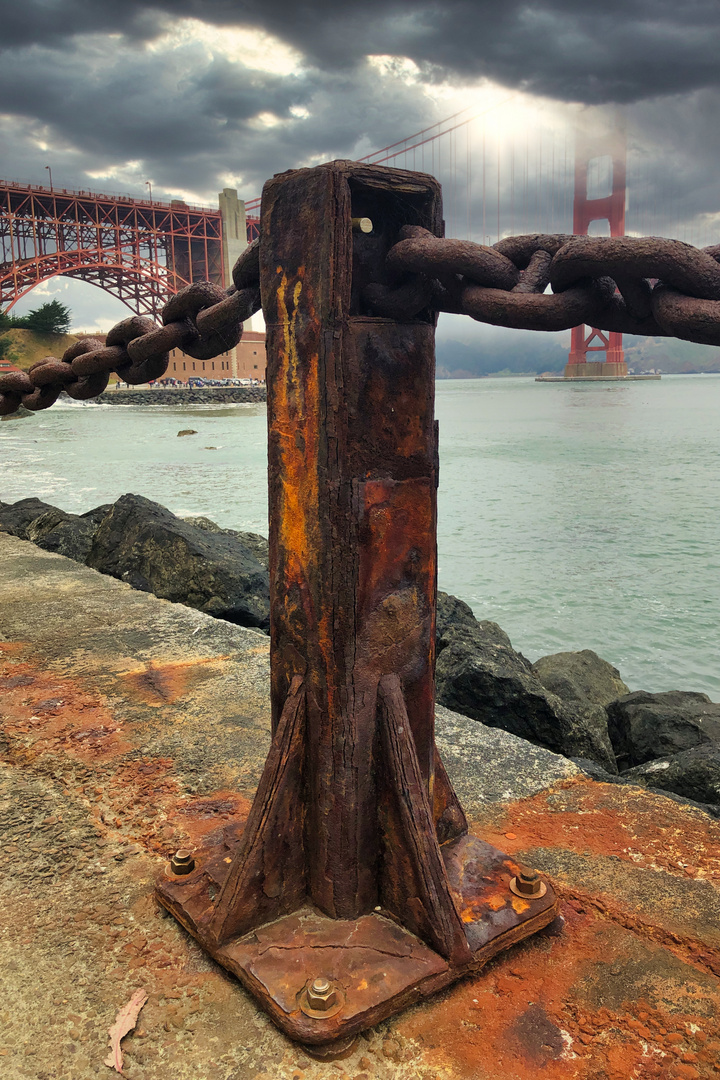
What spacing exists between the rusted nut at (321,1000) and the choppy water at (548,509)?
26.0 ft

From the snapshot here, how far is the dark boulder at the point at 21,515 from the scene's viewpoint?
298 inches

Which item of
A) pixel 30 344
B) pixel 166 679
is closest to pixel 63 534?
pixel 166 679

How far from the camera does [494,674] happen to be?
3881mm

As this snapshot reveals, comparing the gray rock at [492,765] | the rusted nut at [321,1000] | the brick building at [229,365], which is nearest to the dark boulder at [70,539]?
the gray rock at [492,765]

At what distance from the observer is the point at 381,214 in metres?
1.58

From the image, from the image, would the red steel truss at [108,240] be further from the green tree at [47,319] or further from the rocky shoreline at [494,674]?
the rocky shoreline at [494,674]

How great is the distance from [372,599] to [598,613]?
996 cm

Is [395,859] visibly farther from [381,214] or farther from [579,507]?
[579,507]

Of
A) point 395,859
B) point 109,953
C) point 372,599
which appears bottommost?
A: point 109,953

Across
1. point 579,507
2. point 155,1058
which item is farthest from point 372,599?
point 579,507

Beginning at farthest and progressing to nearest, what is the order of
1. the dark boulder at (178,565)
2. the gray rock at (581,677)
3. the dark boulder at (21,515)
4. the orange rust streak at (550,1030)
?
the dark boulder at (21,515)
the dark boulder at (178,565)
the gray rock at (581,677)
the orange rust streak at (550,1030)

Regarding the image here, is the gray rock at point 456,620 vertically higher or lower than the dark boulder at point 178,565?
lower

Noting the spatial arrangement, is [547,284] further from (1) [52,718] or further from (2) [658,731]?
(2) [658,731]

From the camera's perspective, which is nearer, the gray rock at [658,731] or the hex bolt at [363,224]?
the hex bolt at [363,224]
